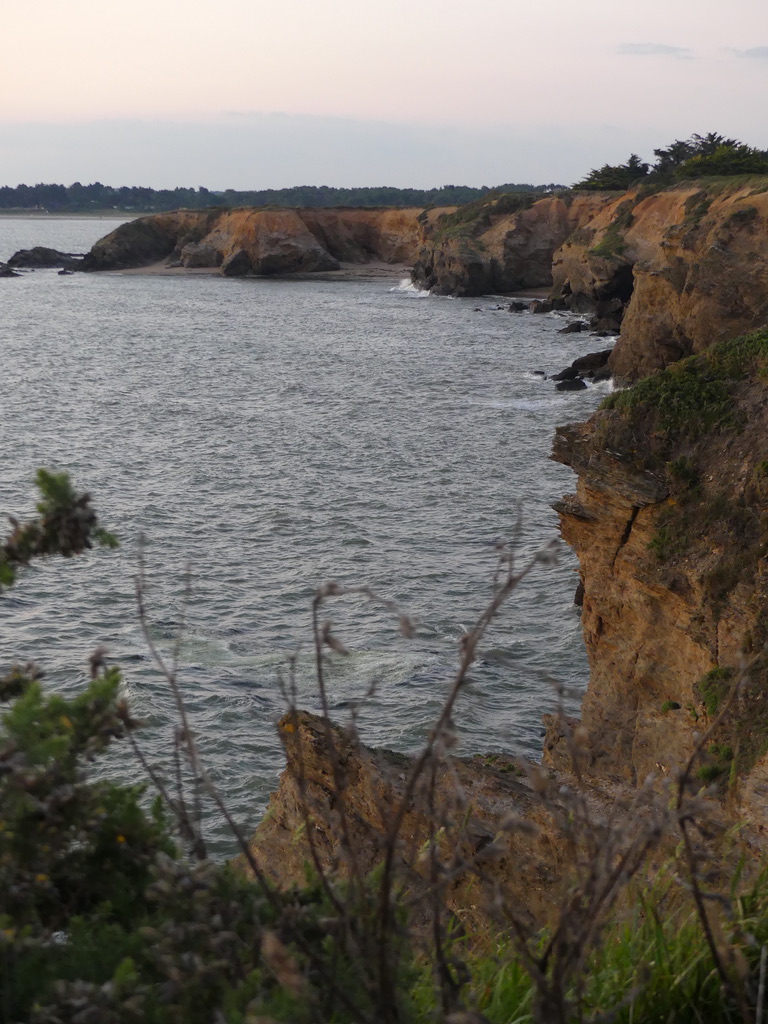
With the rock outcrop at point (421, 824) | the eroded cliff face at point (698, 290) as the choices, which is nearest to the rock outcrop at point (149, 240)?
the eroded cliff face at point (698, 290)

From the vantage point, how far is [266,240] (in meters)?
96.5

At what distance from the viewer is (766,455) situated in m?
10.5

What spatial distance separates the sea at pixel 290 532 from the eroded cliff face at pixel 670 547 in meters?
1.77

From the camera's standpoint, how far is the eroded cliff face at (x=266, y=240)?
97250mm

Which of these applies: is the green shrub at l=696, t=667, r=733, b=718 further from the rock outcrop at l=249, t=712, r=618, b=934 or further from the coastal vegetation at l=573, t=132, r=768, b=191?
the coastal vegetation at l=573, t=132, r=768, b=191

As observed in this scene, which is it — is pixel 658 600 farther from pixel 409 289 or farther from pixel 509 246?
pixel 409 289

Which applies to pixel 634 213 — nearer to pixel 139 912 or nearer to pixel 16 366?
pixel 16 366

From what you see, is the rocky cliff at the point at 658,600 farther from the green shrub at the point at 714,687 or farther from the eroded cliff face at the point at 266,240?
the eroded cliff face at the point at 266,240

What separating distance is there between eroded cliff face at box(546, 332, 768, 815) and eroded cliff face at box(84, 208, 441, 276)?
87020mm

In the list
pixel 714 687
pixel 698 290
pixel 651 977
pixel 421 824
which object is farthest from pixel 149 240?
pixel 651 977

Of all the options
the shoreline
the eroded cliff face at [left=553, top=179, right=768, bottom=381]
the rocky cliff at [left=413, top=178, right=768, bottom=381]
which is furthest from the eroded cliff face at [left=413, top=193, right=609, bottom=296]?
the eroded cliff face at [left=553, top=179, right=768, bottom=381]

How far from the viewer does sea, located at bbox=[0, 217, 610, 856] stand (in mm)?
15117

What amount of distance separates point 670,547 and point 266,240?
296 ft

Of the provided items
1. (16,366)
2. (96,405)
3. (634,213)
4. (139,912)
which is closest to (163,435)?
(96,405)
